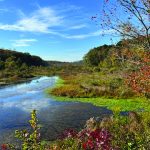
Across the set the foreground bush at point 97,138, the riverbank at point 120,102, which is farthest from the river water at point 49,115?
the foreground bush at point 97,138

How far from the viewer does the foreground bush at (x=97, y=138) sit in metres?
8.26

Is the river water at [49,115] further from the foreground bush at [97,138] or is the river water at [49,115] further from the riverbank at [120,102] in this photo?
the foreground bush at [97,138]

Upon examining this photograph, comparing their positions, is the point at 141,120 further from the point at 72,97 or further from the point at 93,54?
the point at 93,54

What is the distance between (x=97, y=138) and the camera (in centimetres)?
804

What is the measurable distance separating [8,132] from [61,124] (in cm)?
403

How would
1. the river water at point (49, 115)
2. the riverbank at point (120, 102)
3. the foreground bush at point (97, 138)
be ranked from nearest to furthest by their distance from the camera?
1. the foreground bush at point (97, 138)
2. the river water at point (49, 115)
3. the riverbank at point (120, 102)

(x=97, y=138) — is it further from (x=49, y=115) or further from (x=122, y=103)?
(x=122, y=103)

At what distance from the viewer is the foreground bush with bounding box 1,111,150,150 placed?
27.1 ft

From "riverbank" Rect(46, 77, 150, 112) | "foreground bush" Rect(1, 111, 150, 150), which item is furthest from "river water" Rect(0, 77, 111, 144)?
"foreground bush" Rect(1, 111, 150, 150)

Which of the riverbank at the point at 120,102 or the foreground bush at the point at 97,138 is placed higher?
the foreground bush at the point at 97,138

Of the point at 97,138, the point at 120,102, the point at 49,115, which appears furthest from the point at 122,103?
the point at 97,138

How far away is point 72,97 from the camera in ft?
143

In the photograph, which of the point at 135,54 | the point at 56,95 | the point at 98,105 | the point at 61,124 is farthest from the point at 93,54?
the point at 135,54

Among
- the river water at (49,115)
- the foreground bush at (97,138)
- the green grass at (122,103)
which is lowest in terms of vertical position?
the river water at (49,115)
